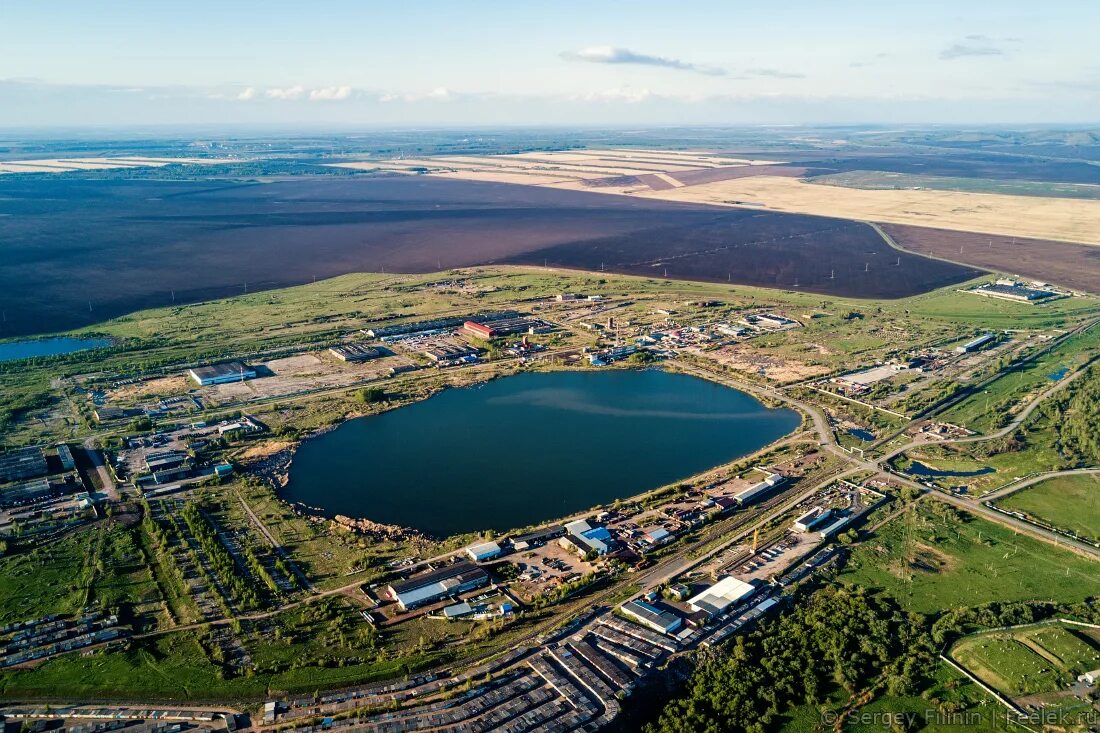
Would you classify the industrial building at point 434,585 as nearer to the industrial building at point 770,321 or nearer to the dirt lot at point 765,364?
the dirt lot at point 765,364

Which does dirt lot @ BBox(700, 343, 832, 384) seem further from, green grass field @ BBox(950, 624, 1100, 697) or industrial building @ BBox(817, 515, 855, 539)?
green grass field @ BBox(950, 624, 1100, 697)

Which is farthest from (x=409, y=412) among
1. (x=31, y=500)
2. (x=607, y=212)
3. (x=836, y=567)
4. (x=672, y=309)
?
(x=607, y=212)

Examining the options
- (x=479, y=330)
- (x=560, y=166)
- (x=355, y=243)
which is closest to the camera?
(x=479, y=330)

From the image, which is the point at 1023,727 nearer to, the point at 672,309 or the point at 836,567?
the point at 836,567

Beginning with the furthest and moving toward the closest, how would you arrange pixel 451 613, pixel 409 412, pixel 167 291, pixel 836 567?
pixel 167 291 < pixel 409 412 < pixel 836 567 < pixel 451 613

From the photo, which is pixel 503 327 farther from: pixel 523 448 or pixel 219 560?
pixel 219 560

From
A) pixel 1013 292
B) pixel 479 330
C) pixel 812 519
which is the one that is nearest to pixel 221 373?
pixel 479 330
